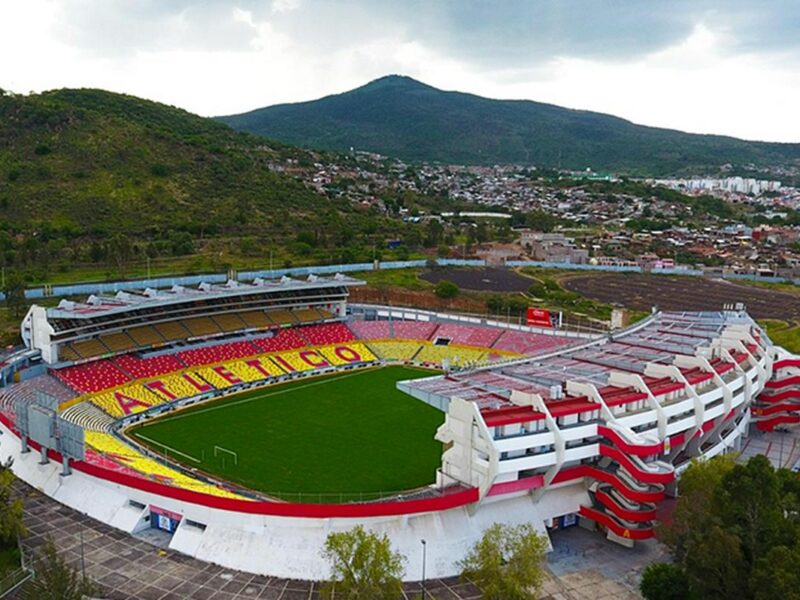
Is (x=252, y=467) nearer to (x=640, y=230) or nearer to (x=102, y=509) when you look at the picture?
(x=102, y=509)

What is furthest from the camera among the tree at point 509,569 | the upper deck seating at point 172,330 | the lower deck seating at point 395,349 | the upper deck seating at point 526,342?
the lower deck seating at point 395,349

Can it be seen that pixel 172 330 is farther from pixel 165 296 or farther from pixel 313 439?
pixel 313 439

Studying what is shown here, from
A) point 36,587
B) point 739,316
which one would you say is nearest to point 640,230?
point 739,316

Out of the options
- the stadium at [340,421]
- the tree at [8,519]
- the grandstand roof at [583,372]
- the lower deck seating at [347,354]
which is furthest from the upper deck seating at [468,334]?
the tree at [8,519]

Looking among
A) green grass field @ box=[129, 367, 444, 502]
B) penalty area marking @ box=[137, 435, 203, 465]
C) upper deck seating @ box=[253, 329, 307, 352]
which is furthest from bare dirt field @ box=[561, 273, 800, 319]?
penalty area marking @ box=[137, 435, 203, 465]

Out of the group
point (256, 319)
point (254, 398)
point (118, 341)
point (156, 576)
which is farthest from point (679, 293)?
point (156, 576)

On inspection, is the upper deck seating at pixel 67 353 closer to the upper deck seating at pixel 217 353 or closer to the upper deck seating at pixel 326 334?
the upper deck seating at pixel 217 353
